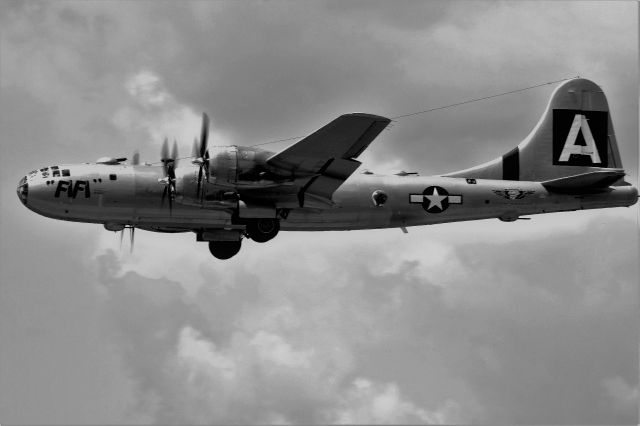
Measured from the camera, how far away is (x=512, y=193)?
45281 mm

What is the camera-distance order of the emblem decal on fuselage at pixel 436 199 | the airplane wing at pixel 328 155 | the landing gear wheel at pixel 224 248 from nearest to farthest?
the airplane wing at pixel 328 155, the emblem decal on fuselage at pixel 436 199, the landing gear wheel at pixel 224 248

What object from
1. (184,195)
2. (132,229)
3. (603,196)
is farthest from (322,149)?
(603,196)

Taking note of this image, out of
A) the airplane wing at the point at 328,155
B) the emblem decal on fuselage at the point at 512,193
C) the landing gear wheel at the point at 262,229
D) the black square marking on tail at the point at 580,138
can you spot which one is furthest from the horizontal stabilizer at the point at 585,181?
the landing gear wheel at the point at 262,229

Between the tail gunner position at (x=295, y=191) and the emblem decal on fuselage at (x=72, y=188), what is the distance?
0.03 metres

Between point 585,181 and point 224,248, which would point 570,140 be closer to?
point 585,181

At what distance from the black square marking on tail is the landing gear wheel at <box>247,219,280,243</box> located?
40.0ft

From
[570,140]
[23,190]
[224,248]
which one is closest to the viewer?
[23,190]

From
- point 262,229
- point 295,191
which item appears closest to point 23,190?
point 262,229

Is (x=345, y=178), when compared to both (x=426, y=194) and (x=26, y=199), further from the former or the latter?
(x=26, y=199)

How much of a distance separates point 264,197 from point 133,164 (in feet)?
14.5

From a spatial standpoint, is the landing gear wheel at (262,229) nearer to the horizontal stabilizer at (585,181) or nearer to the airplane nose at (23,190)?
the airplane nose at (23,190)

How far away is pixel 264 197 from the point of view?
42281 millimetres

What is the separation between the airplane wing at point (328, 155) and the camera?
128 ft

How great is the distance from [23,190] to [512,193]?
16636 mm
